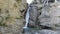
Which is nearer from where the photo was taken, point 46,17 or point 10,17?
point 10,17

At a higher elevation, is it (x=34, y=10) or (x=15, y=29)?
(x=34, y=10)

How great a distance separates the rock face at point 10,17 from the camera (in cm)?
760

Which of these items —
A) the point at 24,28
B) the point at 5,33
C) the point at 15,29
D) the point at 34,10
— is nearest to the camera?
the point at 5,33

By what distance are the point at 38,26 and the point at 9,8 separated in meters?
1.77

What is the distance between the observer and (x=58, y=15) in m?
8.27

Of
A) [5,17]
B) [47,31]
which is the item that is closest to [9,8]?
[5,17]

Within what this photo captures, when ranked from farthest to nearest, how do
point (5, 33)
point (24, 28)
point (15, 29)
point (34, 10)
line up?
1. point (34, 10)
2. point (24, 28)
3. point (15, 29)
4. point (5, 33)

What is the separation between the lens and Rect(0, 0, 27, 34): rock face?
7.60 metres

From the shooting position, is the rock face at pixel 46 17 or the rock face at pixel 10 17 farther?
the rock face at pixel 46 17

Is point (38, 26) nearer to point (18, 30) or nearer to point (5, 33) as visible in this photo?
point (18, 30)

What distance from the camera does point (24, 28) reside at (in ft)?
27.9

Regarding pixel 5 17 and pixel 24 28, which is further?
pixel 24 28

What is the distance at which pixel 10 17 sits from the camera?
316 inches

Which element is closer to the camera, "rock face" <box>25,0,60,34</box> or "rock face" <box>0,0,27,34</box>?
"rock face" <box>0,0,27,34</box>
